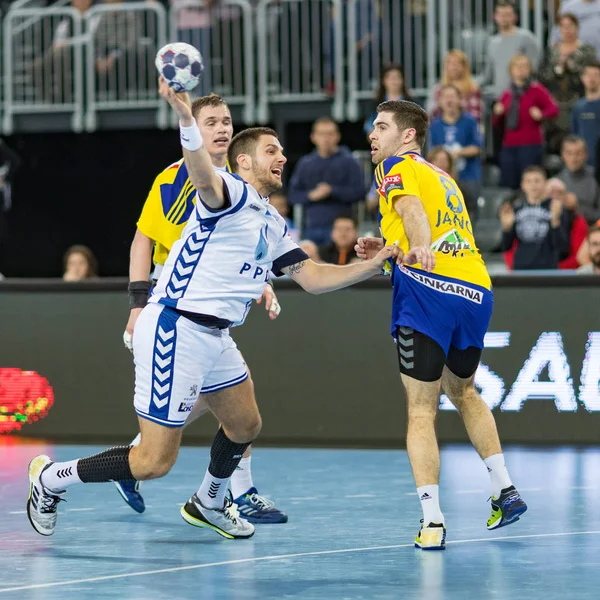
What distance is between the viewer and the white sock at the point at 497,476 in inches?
288

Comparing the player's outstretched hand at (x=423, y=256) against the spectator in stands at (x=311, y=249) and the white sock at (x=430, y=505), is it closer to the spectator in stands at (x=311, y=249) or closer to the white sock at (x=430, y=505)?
the white sock at (x=430, y=505)

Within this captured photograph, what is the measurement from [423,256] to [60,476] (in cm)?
226

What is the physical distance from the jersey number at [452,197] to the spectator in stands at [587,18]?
28.7ft

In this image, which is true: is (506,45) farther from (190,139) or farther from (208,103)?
(190,139)

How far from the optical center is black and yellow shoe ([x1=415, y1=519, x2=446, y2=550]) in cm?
684

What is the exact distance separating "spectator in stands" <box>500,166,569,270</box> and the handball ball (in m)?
7.76

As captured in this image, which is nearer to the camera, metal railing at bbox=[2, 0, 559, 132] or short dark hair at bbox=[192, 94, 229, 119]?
short dark hair at bbox=[192, 94, 229, 119]

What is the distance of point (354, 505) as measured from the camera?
8430mm

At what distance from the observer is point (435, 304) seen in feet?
23.4

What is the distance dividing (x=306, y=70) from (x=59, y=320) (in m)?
6.62

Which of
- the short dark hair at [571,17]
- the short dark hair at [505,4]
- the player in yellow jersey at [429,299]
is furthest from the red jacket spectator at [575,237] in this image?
the player in yellow jersey at [429,299]

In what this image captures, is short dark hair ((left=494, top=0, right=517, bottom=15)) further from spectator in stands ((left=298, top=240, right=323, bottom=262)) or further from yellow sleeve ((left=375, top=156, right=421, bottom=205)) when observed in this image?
yellow sleeve ((left=375, top=156, right=421, bottom=205))

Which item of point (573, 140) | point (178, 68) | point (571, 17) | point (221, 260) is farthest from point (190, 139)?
point (571, 17)

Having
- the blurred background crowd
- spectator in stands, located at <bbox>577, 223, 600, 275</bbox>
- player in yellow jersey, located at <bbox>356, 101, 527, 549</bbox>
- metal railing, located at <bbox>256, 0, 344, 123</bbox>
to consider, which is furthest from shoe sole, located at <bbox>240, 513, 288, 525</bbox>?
metal railing, located at <bbox>256, 0, 344, 123</bbox>
